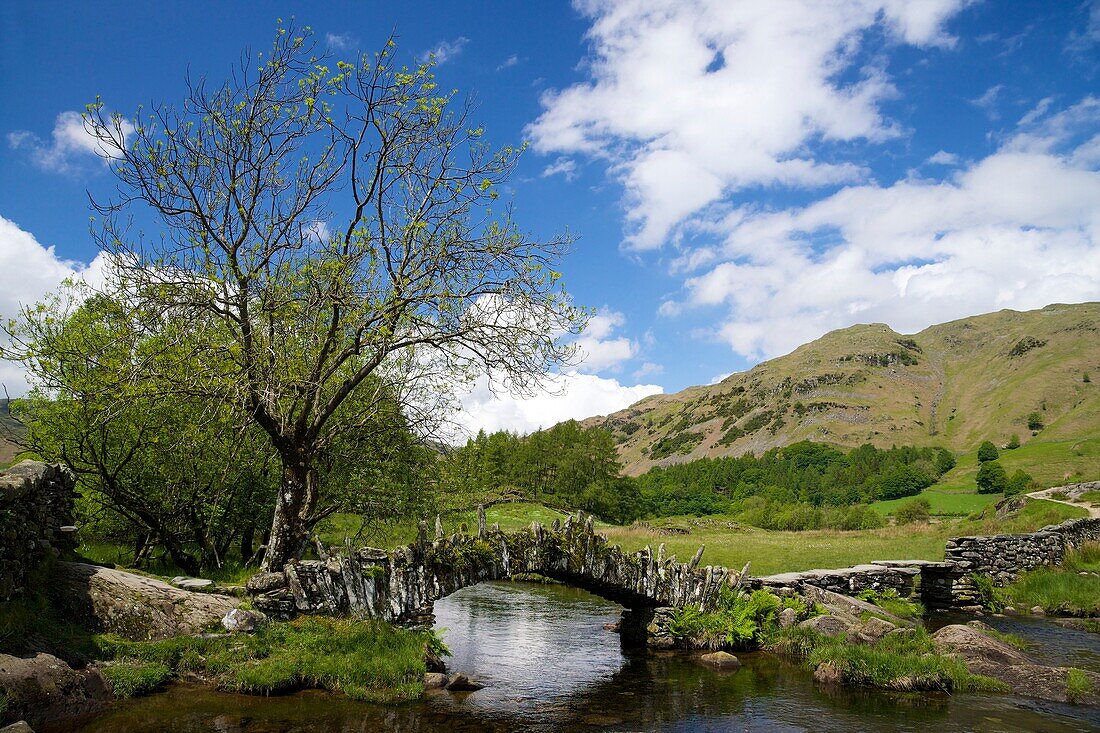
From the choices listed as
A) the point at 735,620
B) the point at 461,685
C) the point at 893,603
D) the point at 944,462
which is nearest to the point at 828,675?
the point at 735,620

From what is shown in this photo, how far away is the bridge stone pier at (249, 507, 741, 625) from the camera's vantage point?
590 inches

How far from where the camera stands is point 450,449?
20.3m

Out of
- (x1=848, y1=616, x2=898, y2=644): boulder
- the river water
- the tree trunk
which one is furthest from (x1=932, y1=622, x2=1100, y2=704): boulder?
the tree trunk

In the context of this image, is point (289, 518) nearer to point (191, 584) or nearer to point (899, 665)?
point (191, 584)

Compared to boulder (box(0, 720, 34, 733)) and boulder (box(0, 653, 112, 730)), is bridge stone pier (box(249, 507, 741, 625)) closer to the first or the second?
boulder (box(0, 653, 112, 730))

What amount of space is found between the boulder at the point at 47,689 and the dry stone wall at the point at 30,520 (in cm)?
202

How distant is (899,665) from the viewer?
623 inches

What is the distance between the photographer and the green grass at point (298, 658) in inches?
497

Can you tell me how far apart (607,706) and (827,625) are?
9.11 meters

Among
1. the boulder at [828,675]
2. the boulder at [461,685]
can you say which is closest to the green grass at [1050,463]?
the boulder at [828,675]

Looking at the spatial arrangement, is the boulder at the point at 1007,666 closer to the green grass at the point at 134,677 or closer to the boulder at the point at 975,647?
the boulder at the point at 975,647

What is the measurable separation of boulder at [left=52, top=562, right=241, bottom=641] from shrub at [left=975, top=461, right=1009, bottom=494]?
4725 inches

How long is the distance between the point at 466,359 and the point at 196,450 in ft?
31.5

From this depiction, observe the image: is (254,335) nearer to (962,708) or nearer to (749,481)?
(962,708)
